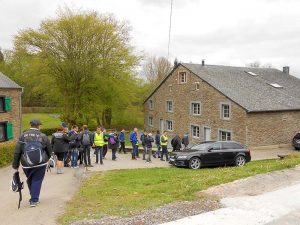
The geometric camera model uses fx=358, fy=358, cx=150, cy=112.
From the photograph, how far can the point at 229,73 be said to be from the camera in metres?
34.4

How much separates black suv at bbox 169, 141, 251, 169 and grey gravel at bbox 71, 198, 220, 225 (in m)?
10.1

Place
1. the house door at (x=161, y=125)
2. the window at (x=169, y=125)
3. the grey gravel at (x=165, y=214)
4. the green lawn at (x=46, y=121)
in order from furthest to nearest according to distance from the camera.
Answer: the green lawn at (x=46, y=121) → the house door at (x=161, y=125) → the window at (x=169, y=125) → the grey gravel at (x=165, y=214)

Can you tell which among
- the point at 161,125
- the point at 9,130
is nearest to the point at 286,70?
the point at 161,125

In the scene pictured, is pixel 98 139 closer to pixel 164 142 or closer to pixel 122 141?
pixel 164 142

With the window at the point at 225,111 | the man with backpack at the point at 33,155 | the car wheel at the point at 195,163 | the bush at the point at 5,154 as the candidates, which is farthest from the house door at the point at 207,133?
the man with backpack at the point at 33,155

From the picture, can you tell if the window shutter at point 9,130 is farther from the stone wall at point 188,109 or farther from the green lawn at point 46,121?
the green lawn at point 46,121

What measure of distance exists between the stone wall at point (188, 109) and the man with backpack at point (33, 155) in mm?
21582

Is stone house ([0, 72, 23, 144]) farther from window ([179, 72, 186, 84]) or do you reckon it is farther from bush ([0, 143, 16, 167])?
window ([179, 72, 186, 84])

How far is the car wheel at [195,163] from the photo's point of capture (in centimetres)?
1710

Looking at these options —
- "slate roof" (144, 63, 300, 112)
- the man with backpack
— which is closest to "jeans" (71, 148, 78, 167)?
the man with backpack

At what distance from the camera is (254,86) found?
31719mm

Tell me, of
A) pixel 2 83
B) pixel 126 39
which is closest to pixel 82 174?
pixel 2 83

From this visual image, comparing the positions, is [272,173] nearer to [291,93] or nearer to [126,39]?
[291,93]

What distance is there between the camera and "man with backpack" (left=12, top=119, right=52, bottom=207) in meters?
6.88
